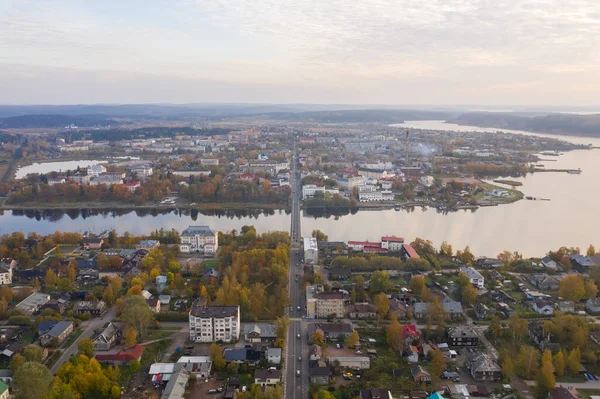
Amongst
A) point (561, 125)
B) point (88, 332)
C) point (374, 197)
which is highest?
point (561, 125)

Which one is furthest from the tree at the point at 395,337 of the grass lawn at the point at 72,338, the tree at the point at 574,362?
the grass lawn at the point at 72,338

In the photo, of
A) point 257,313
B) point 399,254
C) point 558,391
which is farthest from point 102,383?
point 399,254

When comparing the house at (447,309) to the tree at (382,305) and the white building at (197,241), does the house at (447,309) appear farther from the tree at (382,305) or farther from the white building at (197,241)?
the white building at (197,241)

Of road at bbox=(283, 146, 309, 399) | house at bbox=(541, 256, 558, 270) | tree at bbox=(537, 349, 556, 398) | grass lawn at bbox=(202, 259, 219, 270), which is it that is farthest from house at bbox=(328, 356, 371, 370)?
house at bbox=(541, 256, 558, 270)

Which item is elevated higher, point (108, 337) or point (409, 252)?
point (409, 252)

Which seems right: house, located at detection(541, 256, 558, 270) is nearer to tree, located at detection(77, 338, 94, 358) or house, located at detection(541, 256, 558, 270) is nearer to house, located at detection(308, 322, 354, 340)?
house, located at detection(308, 322, 354, 340)

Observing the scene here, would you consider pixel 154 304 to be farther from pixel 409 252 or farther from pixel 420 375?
pixel 409 252

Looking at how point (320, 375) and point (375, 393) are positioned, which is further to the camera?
point (320, 375)

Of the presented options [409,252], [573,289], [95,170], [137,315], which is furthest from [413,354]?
[95,170]
